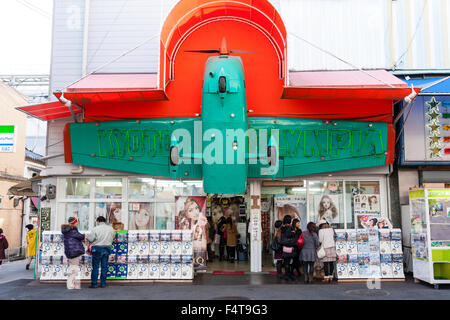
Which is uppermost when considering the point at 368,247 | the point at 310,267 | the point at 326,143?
the point at 326,143

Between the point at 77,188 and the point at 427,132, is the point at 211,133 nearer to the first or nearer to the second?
the point at 77,188

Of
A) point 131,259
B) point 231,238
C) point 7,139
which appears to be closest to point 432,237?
point 231,238

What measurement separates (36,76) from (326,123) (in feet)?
79.2

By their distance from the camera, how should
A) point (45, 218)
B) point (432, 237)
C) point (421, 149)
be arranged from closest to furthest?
point (432, 237), point (421, 149), point (45, 218)

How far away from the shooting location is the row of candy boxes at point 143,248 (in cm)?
1089

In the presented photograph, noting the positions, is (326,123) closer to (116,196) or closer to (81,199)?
(116,196)

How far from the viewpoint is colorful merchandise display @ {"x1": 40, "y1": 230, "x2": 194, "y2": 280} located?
10898 mm

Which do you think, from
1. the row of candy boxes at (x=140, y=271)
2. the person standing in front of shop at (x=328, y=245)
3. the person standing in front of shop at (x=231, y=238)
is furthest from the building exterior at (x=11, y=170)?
the person standing in front of shop at (x=328, y=245)

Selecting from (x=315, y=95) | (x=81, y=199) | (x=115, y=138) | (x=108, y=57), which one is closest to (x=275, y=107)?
(x=315, y=95)

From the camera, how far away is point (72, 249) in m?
10.1

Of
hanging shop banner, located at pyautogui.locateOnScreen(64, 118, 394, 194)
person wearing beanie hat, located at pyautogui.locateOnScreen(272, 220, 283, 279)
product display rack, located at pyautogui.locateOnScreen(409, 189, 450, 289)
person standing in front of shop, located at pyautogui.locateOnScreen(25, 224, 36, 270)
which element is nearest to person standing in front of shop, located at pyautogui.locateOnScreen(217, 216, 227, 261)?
hanging shop banner, located at pyautogui.locateOnScreen(64, 118, 394, 194)

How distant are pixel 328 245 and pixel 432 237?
8.49ft

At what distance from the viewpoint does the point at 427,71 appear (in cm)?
1377

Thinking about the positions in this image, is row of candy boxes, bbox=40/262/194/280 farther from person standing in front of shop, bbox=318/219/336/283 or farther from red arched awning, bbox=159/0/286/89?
red arched awning, bbox=159/0/286/89
